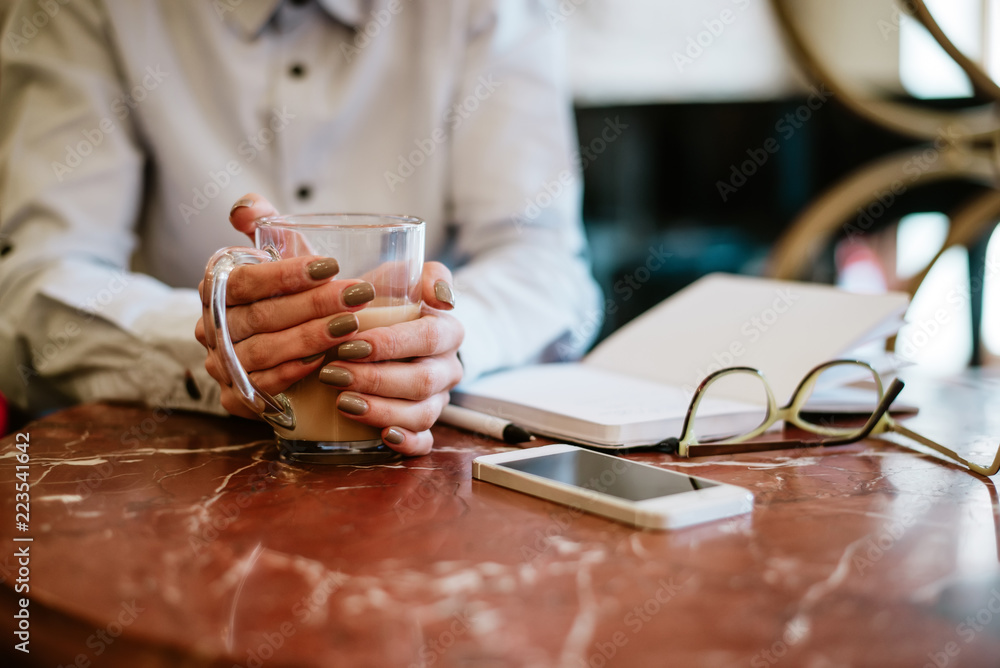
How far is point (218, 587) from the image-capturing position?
422 mm

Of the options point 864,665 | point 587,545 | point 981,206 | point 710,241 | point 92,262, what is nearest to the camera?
point 864,665

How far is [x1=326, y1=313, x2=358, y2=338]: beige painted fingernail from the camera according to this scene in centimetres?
61

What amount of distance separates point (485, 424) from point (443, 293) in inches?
5.3

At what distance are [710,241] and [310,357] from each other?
107 inches

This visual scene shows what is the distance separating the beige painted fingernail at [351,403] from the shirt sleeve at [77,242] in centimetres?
25

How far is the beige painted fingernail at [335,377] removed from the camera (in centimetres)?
62

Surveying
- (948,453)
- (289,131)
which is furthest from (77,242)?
(948,453)

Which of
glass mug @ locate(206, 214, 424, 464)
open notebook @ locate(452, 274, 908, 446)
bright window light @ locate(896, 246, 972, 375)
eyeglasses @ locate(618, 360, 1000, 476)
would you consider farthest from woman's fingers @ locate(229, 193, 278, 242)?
bright window light @ locate(896, 246, 972, 375)

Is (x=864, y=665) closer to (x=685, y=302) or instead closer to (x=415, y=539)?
(x=415, y=539)

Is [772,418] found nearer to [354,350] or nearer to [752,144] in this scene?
[354,350]

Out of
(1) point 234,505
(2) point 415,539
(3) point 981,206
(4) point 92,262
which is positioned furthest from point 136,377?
(3) point 981,206

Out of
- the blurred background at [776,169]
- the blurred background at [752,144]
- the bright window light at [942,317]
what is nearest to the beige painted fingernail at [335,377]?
the bright window light at [942,317]

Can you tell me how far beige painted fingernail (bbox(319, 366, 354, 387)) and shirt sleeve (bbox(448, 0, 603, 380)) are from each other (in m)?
0.46

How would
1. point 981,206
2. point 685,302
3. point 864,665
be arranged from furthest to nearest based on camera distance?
point 981,206
point 685,302
point 864,665
